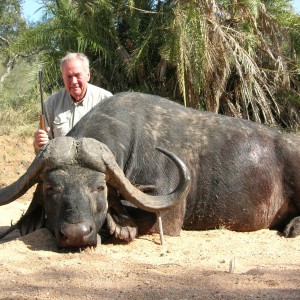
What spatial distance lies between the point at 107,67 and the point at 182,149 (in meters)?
8.78

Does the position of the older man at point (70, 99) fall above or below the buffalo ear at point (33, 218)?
above

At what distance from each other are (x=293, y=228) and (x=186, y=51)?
724 cm

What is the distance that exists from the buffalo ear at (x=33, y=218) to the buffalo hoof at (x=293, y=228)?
3.06 meters

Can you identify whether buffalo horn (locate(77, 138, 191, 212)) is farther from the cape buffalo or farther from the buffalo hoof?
the buffalo hoof

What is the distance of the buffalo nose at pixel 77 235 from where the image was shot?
217 inches

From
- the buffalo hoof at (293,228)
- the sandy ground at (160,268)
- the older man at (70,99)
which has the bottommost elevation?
the buffalo hoof at (293,228)

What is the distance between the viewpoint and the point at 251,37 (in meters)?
14.9

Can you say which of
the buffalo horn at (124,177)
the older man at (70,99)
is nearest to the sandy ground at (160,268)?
the buffalo horn at (124,177)

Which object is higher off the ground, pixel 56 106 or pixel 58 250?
pixel 56 106

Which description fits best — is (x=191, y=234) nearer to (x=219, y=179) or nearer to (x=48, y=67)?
(x=219, y=179)

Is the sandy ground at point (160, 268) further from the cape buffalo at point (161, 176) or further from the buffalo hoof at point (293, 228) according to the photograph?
the cape buffalo at point (161, 176)

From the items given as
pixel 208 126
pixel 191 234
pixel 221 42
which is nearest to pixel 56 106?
pixel 208 126

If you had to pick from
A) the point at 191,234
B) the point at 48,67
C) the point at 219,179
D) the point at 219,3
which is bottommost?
the point at 191,234

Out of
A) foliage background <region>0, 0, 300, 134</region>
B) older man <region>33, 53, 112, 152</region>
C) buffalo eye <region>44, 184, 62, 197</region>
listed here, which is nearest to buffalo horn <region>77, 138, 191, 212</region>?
buffalo eye <region>44, 184, 62, 197</region>
